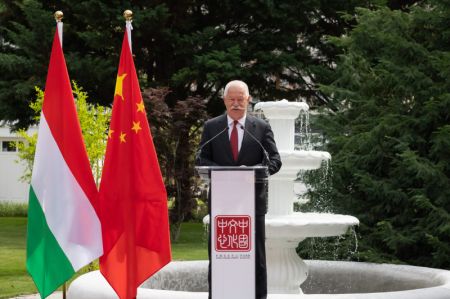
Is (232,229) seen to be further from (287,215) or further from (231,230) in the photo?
(287,215)

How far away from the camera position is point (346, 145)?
12086mm

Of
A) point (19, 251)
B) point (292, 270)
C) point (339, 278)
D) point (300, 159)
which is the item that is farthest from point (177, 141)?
point (300, 159)

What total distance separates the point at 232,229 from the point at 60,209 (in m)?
1.64

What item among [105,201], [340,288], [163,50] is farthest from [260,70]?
[105,201]

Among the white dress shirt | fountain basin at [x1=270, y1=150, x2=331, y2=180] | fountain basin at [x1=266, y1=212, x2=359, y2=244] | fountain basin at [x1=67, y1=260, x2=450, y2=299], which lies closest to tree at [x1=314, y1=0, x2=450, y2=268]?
fountain basin at [x1=67, y1=260, x2=450, y2=299]

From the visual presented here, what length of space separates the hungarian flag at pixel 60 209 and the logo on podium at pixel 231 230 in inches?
53.2

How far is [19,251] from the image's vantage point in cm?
1812

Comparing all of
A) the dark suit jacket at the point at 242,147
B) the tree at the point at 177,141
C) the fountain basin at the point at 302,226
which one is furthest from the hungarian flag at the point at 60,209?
the tree at the point at 177,141

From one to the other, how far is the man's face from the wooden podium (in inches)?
24.7

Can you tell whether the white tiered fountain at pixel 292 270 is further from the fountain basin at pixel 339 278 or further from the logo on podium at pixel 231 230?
the logo on podium at pixel 231 230

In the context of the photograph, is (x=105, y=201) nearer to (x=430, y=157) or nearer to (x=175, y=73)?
(x=430, y=157)

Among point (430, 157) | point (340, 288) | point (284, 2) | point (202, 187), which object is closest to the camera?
point (340, 288)

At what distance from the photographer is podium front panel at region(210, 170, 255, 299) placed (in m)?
5.56

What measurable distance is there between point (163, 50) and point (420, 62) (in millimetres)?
11645
